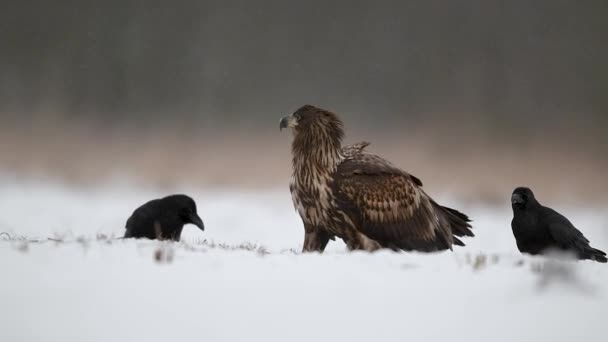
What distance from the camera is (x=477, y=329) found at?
741 cm

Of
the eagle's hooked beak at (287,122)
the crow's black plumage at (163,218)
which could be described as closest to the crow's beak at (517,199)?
the eagle's hooked beak at (287,122)

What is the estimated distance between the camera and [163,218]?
12055 mm

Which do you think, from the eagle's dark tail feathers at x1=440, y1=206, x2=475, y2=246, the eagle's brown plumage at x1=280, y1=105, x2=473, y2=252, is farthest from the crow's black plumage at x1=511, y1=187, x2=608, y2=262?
the eagle's brown plumage at x1=280, y1=105, x2=473, y2=252

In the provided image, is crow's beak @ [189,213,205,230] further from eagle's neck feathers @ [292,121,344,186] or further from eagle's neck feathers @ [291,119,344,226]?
eagle's neck feathers @ [292,121,344,186]

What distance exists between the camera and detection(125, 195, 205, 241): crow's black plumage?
Result: 39.1 feet

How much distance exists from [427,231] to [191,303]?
563cm

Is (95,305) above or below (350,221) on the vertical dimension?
below

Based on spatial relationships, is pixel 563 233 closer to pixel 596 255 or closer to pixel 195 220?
pixel 596 255

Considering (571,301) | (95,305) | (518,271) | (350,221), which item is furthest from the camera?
(350,221)

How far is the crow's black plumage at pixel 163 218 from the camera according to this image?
469 inches

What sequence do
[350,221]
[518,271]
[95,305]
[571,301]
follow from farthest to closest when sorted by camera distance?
[350,221], [518,271], [571,301], [95,305]

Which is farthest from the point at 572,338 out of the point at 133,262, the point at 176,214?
the point at 176,214

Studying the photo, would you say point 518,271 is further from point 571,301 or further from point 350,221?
point 350,221

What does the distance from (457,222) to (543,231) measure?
1.45 metres
